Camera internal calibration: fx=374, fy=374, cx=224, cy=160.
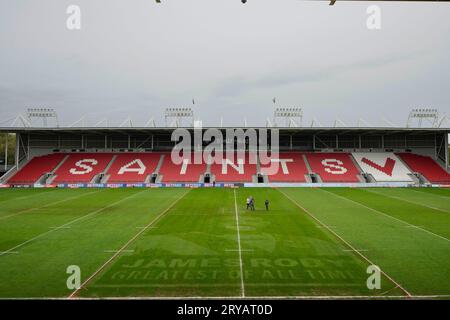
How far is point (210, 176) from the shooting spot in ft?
189

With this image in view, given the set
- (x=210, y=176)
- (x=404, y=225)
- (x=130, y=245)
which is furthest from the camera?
(x=210, y=176)

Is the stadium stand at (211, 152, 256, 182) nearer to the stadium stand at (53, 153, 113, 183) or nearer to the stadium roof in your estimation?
the stadium roof

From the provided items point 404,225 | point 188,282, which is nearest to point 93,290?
point 188,282

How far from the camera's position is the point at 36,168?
198ft

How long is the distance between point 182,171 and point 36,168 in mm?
23832

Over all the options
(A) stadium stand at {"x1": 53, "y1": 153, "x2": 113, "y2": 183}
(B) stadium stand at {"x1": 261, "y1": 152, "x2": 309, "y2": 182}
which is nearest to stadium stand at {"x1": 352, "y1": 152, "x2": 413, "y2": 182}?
(B) stadium stand at {"x1": 261, "y1": 152, "x2": 309, "y2": 182}

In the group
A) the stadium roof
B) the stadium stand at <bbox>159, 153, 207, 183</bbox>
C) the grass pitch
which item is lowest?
the grass pitch

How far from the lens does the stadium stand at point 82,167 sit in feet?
186

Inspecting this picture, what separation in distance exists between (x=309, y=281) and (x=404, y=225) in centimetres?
1391

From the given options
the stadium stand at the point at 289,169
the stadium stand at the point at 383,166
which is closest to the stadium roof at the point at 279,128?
the stadium stand at the point at 383,166

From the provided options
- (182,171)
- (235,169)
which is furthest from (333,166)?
(182,171)

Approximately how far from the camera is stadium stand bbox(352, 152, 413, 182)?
56938mm
